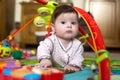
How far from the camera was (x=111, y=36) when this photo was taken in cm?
321

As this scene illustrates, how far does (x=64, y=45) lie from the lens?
119 cm

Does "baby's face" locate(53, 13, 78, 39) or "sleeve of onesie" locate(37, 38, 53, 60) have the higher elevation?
"baby's face" locate(53, 13, 78, 39)

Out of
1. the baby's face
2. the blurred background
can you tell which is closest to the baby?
the baby's face

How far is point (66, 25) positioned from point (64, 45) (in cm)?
11

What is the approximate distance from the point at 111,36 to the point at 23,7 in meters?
1.19

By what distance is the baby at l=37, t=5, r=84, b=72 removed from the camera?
3.69 feet

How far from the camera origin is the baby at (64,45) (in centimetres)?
113

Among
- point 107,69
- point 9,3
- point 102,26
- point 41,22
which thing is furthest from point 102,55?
point 9,3

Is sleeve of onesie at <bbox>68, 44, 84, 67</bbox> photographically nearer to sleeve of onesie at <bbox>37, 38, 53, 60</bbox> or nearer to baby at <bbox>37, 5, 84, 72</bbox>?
baby at <bbox>37, 5, 84, 72</bbox>

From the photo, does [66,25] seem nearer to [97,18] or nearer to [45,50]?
[45,50]

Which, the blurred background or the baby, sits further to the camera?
the blurred background

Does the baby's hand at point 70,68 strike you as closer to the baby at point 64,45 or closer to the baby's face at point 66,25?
the baby at point 64,45

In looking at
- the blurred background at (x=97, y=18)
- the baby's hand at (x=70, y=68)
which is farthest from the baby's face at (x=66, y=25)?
the blurred background at (x=97, y=18)

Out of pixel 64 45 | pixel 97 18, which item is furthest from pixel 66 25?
pixel 97 18
